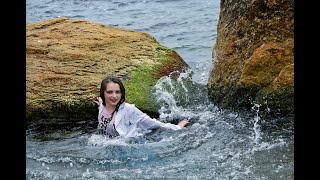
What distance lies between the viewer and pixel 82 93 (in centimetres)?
734

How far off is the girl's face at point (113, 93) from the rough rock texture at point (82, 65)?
91 cm

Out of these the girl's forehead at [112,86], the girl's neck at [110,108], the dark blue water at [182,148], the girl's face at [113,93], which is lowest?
the dark blue water at [182,148]

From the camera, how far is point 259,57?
269 inches

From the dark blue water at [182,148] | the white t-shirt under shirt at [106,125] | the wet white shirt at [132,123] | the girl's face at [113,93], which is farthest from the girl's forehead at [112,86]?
the dark blue water at [182,148]

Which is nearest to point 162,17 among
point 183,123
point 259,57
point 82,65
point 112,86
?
point 82,65

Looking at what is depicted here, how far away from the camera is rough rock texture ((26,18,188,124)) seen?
727cm

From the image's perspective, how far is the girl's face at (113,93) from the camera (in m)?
6.31

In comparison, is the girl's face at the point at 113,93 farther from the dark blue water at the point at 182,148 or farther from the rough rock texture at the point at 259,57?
the rough rock texture at the point at 259,57

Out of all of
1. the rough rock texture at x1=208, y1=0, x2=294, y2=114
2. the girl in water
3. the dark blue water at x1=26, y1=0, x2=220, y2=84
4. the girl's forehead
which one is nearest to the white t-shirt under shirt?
the girl in water

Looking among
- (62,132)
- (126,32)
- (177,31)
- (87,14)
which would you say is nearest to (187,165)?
(62,132)

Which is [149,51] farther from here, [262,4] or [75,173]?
[75,173]

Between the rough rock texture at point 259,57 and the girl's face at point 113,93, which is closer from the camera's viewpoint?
the girl's face at point 113,93

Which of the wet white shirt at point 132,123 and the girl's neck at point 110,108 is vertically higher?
the girl's neck at point 110,108

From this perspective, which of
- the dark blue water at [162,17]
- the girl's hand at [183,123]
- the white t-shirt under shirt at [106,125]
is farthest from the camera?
the dark blue water at [162,17]
